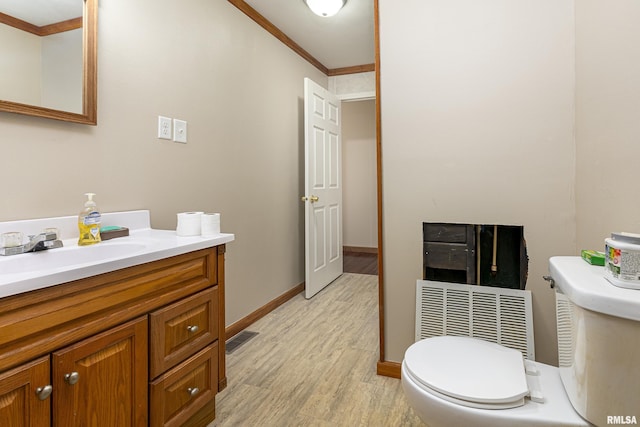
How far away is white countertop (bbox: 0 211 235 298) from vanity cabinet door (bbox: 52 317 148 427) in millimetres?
203

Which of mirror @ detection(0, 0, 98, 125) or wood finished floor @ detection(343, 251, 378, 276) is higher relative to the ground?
mirror @ detection(0, 0, 98, 125)

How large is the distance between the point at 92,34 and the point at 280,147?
1717mm

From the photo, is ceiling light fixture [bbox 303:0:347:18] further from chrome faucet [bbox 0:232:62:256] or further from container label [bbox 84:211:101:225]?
chrome faucet [bbox 0:232:62:256]

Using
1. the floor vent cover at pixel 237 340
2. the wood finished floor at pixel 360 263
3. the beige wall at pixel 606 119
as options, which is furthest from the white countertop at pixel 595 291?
the wood finished floor at pixel 360 263

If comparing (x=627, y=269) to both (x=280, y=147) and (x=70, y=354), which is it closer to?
(x=70, y=354)

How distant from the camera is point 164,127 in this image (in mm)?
1831

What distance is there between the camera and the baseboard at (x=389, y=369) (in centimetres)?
185

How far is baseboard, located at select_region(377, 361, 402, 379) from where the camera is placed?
185cm

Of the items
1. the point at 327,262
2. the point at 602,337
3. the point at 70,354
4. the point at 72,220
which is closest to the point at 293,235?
the point at 327,262

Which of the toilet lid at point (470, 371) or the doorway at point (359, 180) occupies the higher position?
the doorway at point (359, 180)

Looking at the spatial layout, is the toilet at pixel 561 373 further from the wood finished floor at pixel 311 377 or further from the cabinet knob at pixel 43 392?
the cabinet knob at pixel 43 392

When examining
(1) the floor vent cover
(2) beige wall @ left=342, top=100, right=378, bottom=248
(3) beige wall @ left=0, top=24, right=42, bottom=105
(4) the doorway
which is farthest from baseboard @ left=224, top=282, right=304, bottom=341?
(2) beige wall @ left=342, top=100, right=378, bottom=248

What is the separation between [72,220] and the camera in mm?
1390

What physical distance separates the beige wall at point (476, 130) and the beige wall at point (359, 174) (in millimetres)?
3294
